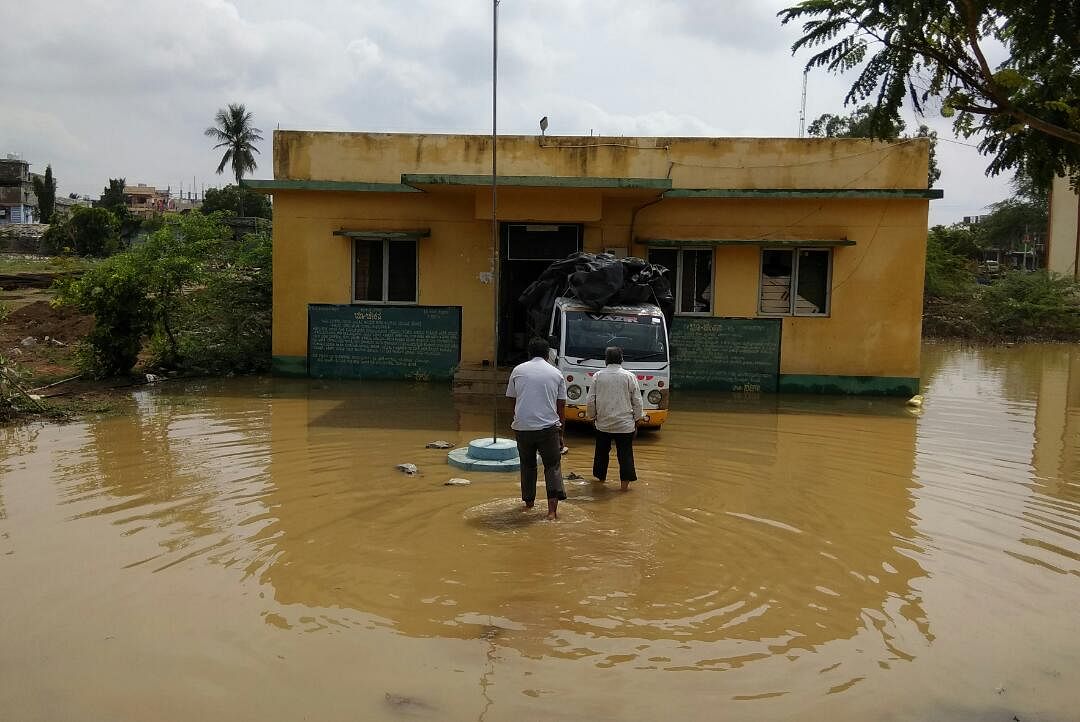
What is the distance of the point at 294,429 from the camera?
40.5 ft

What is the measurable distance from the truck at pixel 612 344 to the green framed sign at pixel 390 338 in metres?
4.81

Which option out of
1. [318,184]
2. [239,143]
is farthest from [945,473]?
[239,143]

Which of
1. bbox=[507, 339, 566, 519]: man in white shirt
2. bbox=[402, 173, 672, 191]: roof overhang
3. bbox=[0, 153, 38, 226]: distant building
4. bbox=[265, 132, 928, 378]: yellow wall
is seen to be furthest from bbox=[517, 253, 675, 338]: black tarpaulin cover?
bbox=[0, 153, 38, 226]: distant building

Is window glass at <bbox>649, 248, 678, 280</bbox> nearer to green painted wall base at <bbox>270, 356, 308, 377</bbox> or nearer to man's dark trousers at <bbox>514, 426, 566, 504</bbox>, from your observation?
green painted wall base at <bbox>270, 356, 308, 377</bbox>

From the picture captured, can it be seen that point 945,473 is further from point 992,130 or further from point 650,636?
point 650,636

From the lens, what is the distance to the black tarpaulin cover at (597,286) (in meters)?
13.1

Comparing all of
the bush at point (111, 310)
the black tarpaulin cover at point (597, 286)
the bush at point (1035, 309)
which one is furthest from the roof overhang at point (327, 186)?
the bush at point (1035, 309)

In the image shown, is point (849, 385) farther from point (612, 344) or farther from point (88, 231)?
point (88, 231)

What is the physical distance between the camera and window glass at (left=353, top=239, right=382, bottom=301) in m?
17.7

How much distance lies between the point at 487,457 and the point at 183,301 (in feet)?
32.5

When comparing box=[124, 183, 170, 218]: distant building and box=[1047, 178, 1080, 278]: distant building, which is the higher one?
box=[124, 183, 170, 218]: distant building

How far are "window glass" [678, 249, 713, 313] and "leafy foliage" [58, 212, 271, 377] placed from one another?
865 cm

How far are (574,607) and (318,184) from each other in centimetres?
1289

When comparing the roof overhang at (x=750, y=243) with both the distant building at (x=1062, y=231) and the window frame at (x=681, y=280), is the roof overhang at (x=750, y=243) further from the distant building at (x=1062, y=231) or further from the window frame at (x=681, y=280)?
the distant building at (x=1062, y=231)
